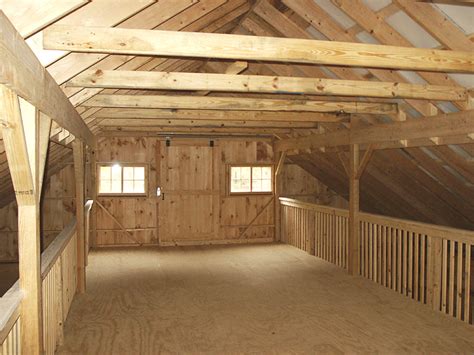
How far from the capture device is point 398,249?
6.28 metres

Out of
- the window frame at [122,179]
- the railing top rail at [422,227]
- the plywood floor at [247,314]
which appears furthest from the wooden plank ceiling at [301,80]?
the plywood floor at [247,314]

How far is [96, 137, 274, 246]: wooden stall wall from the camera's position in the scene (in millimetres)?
9945

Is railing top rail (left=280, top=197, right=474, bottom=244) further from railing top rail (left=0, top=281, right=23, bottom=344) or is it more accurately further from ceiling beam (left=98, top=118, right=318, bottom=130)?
railing top rail (left=0, top=281, right=23, bottom=344)

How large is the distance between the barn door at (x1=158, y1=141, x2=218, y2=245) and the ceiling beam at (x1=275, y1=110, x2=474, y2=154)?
257cm

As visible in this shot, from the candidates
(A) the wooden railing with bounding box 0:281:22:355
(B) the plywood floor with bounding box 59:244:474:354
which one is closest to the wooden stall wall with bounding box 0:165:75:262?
(B) the plywood floor with bounding box 59:244:474:354

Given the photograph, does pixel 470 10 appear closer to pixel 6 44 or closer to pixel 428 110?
pixel 428 110

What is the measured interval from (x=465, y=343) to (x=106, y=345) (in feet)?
11.5

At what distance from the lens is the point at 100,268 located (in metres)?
7.79

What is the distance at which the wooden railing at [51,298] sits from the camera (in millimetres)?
2465

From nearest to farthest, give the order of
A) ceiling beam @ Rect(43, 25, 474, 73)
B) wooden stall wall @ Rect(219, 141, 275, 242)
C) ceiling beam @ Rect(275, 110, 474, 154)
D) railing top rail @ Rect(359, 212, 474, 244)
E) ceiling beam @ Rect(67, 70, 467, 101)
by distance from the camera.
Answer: ceiling beam @ Rect(43, 25, 474, 73)
ceiling beam @ Rect(67, 70, 467, 101)
railing top rail @ Rect(359, 212, 474, 244)
ceiling beam @ Rect(275, 110, 474, 154)
wooden stall wall @ Rect(219, 141, 275, 242)

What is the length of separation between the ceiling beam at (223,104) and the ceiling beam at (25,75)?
1.94m

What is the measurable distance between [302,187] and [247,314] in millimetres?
6381

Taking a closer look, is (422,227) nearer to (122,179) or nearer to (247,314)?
(247,314)

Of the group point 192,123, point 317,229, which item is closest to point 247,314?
point 317,229
